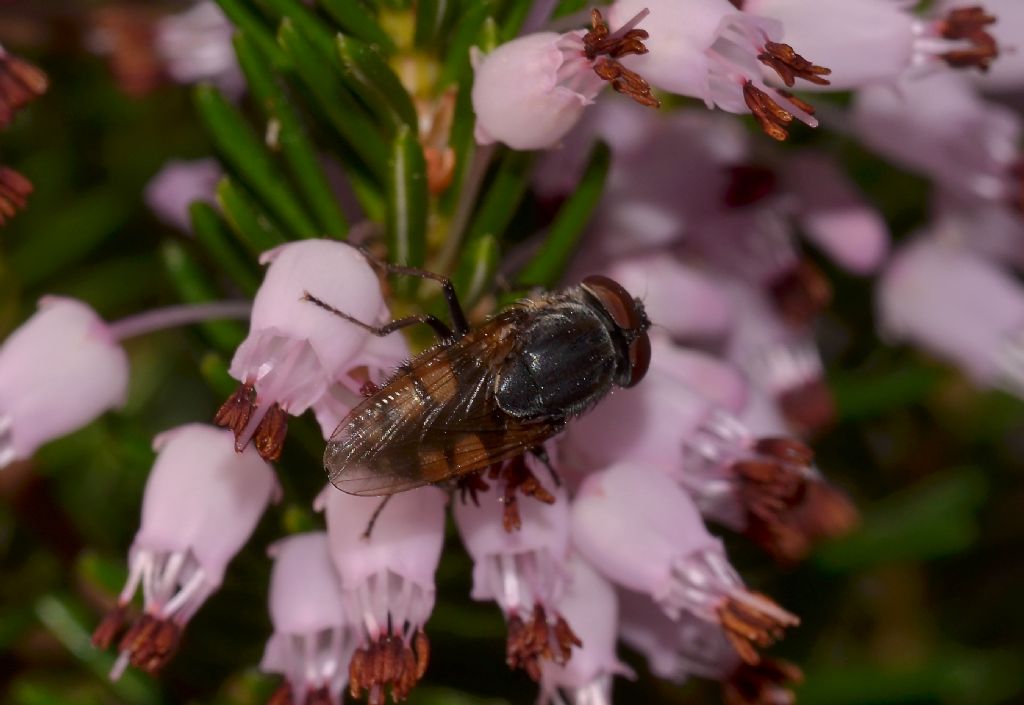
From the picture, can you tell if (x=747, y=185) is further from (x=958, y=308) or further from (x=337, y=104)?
(x=337, y=104)

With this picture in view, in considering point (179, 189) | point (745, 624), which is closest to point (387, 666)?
point (745, 624)

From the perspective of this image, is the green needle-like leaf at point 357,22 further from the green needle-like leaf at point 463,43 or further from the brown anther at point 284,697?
the brown anther at point 284,697

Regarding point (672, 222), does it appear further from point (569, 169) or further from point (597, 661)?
point (597, 661)

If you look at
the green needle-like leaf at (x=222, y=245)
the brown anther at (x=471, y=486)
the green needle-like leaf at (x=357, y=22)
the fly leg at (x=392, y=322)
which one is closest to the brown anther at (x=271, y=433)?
the fly leg at (x=392, y=322)

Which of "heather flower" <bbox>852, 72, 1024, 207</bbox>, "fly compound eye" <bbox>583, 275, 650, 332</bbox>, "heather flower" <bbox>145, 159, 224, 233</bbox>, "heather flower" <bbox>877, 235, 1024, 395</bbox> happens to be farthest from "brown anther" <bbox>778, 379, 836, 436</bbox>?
"heather flower" <bbox>145, 159, 224, 233</bbox>

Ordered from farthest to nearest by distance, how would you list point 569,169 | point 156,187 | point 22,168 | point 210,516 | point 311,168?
1. point 22,168
2. point 156,187
3. point 569,169
4. point 311,168
5. point 210,516

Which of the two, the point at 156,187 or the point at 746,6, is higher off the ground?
the point at 746,6

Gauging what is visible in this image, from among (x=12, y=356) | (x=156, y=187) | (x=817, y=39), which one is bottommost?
(x=156, y=187)

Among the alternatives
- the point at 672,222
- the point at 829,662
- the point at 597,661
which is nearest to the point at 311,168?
the point at 672,222
